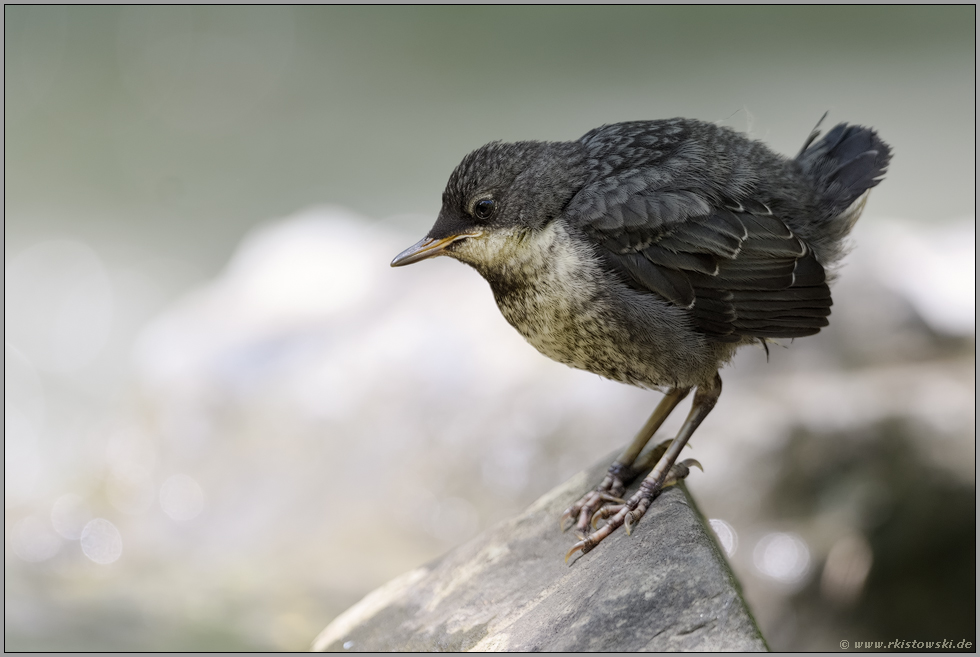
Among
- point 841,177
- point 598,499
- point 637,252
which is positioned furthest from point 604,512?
point 841,177

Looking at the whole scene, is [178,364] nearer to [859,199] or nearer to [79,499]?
[79,499]

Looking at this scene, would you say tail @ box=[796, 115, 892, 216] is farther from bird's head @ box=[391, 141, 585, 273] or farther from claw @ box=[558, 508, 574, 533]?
claw @ box=[558, 508, 574, 533]

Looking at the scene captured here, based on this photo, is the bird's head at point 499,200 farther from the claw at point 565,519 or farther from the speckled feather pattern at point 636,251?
the claw at point 565,519

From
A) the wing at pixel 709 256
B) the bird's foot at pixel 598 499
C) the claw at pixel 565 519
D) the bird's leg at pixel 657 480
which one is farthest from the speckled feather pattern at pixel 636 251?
the claw at pixel 565 519

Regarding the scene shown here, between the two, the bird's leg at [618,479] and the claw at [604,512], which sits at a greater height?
the bird's leg at [618,479]

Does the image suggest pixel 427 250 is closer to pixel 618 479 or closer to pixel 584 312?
pixel 584 312
